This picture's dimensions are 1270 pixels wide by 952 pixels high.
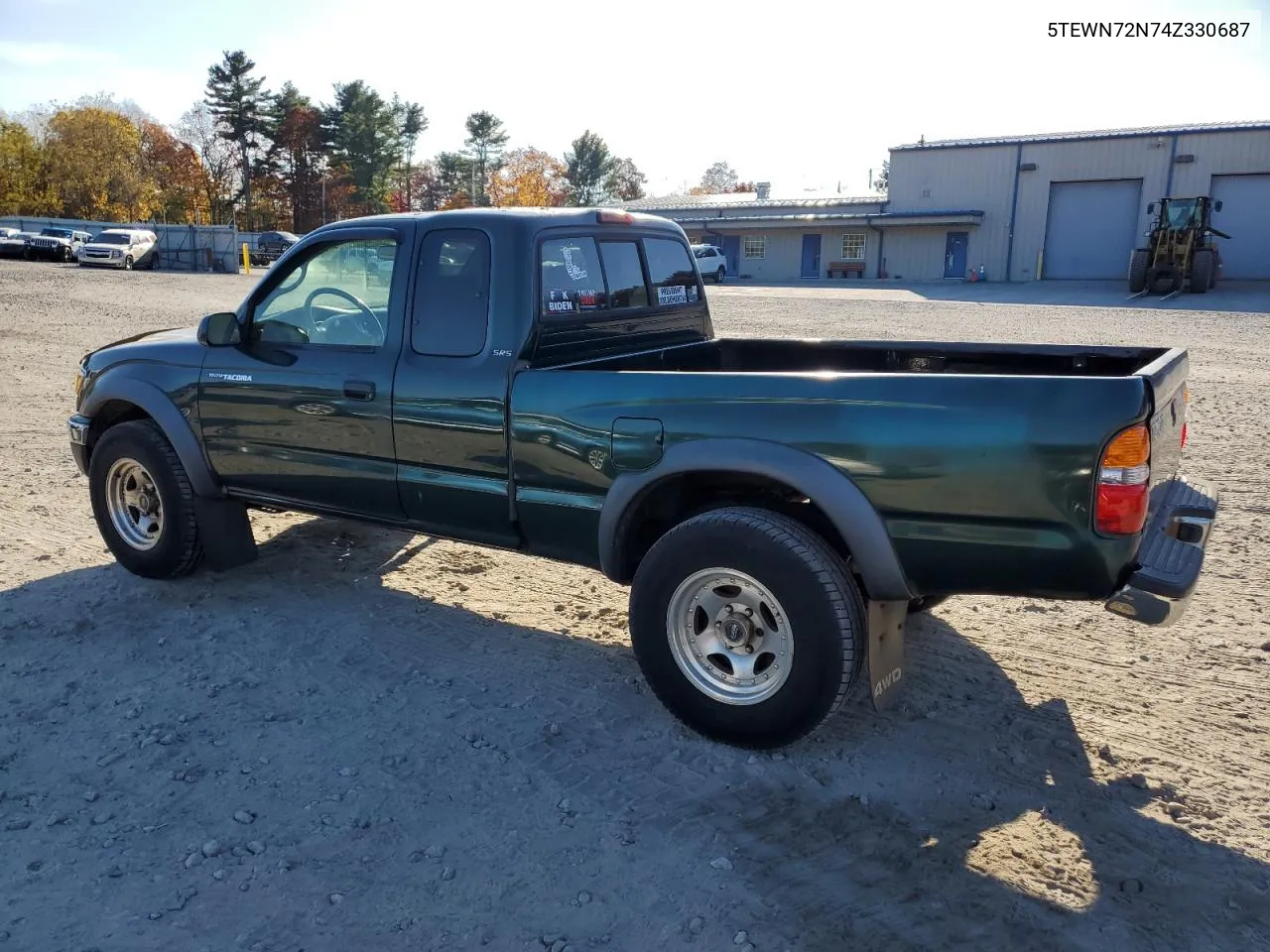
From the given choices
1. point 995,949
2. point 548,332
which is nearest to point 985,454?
point 995,949

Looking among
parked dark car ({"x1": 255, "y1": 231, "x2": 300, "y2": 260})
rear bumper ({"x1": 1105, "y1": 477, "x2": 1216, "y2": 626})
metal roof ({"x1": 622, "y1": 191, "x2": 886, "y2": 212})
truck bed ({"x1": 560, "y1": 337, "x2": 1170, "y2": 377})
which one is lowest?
rear bumper ({"x1": 1105, "y1": 477, "x2": 1216, "y2": 626})

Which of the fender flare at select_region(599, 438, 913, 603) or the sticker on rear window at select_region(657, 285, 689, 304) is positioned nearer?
the fender flare at select_region(599, 438, 913, 603)

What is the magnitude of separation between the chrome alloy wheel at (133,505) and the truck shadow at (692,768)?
0.87 ft

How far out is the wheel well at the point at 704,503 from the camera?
3.68 m

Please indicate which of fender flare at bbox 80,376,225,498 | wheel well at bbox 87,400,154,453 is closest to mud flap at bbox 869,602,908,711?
fender flare at bbox 80,376,225,498

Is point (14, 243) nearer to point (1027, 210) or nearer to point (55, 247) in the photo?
point (55, 247)

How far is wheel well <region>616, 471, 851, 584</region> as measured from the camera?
368 cm

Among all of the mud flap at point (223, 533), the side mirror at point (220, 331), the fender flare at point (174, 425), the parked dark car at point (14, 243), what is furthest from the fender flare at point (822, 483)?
the parked dark car at point (14, 243)

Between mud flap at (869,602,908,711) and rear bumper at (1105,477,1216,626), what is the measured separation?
0.72m

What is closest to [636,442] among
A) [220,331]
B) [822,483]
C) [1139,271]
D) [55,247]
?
[822,483]

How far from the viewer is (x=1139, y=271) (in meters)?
30.8

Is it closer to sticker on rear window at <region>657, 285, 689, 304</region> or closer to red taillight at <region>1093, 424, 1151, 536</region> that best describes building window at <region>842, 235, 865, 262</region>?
sticker on rear window at <region>657, 285, 689, 304</region>

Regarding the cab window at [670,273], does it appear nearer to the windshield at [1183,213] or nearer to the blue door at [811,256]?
the windshield at [1183,213]

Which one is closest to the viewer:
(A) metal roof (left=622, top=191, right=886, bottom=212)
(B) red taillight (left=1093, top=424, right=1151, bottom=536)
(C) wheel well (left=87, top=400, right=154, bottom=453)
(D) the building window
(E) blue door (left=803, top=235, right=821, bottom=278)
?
(B) red taillight (left=1093, top=424, right=1151, bottom=536)
